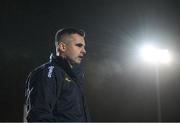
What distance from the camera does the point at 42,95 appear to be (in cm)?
345

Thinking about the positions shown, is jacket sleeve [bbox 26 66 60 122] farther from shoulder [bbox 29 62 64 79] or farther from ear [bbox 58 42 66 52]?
ear [bbox 58 42 66 52]

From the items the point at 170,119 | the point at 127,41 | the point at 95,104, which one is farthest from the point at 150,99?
the point at 127,41

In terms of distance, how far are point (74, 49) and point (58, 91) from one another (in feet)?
2.06

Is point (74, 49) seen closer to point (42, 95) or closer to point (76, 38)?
point (76, 38)

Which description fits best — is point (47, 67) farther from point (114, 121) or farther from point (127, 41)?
point (114, 121)

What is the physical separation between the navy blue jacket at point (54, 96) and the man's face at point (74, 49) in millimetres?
192

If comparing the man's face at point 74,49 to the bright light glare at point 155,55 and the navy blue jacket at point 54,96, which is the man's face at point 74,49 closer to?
the navy blue jacket at point 54,96

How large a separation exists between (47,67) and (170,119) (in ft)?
61.2

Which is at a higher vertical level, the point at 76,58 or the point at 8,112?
the point at 76,58

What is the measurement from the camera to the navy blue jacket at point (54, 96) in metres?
3.43

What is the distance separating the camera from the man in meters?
3.44

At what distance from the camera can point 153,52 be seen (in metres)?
12.9

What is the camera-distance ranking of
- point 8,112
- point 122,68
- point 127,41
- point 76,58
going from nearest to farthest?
point 76,58, point 127,41, point 122,68, point 8,112

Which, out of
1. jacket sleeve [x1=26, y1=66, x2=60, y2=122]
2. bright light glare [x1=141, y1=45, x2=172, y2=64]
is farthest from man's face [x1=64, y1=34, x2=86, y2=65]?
bright light glare [x1=141, y1=45, x2=172, y2=64]
